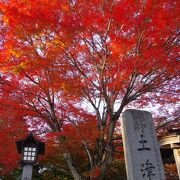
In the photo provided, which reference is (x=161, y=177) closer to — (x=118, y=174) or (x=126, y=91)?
(x=126, y=91)

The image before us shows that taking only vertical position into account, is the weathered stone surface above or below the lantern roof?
below

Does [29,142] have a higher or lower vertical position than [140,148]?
higher

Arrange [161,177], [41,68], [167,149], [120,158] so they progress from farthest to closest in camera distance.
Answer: [120,158]
[41,68]
[167,149]
[161,177]

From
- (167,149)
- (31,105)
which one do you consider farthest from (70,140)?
(167,149)

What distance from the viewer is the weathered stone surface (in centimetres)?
601

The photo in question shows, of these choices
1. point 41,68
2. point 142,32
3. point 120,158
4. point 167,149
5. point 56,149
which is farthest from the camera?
point 120,158

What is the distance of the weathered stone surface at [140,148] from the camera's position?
6012 mm

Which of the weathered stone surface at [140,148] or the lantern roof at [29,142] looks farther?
the lantern roof at [29,142]

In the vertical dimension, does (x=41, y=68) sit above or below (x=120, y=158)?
above

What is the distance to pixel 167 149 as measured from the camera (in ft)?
38.1

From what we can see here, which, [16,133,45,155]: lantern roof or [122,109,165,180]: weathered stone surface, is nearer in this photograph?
[122,109,165,180]: weathered stone surface

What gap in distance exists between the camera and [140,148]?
622cm

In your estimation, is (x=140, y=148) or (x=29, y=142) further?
(x=29, y=142)

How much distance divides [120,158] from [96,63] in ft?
22.9
